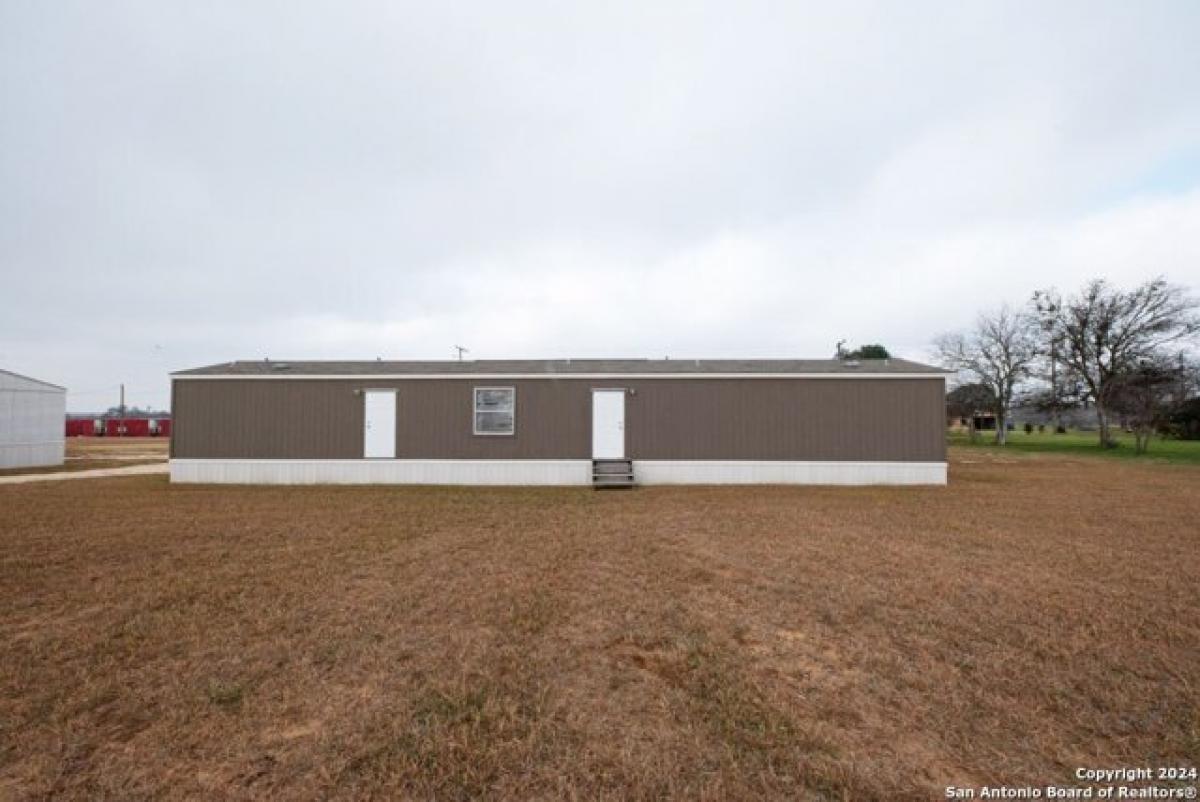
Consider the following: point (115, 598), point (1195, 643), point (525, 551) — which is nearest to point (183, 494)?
point (115, 598)

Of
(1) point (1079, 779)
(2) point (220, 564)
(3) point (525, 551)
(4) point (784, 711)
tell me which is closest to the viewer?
(1) point (1079, 779)

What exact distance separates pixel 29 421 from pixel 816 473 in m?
26.5

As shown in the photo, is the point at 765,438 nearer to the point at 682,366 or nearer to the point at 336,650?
the point at 682,366

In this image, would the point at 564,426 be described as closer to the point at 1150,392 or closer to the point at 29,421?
the point at 29,421

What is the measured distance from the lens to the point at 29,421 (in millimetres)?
17875

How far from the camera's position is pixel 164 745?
109 inches

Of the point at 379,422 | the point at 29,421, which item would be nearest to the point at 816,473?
the point at 379,422

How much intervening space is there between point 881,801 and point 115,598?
6.68 metres

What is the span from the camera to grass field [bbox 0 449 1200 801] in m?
2.61

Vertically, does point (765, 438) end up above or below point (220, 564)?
above

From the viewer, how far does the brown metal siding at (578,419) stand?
43.5ft

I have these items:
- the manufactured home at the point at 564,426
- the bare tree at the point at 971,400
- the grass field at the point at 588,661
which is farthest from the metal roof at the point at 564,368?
the bare tree at the point at 971,400

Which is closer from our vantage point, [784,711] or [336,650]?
[784,711]

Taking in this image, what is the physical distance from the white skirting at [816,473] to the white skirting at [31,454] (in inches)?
872
